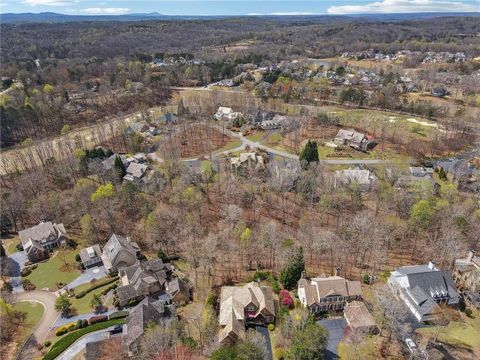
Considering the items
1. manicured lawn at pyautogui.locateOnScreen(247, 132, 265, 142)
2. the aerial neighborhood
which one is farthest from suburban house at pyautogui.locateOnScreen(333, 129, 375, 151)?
manicured lawn at pyautogui.locateOnScreen(247, 132, 265, 142)

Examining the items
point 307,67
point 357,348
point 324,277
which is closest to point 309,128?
point 324,277

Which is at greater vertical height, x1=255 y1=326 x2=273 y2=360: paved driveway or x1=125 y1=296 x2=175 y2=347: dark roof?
x1=125 y1=296 x2=175 y2=347: dark roof

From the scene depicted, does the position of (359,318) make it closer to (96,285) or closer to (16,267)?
(96,285)

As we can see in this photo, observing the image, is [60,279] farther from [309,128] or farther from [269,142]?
[309,128]

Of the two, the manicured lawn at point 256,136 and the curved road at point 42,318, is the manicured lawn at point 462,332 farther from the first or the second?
the manicured lawn at point 256,136

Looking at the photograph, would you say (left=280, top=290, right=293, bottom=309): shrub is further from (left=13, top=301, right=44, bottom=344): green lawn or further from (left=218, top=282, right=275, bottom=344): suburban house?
(left=13, top=301, right=44, bottom=344): green lawn

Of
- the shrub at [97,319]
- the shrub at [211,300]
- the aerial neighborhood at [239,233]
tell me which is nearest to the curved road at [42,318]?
the aerial neighborhood at [239,233]
